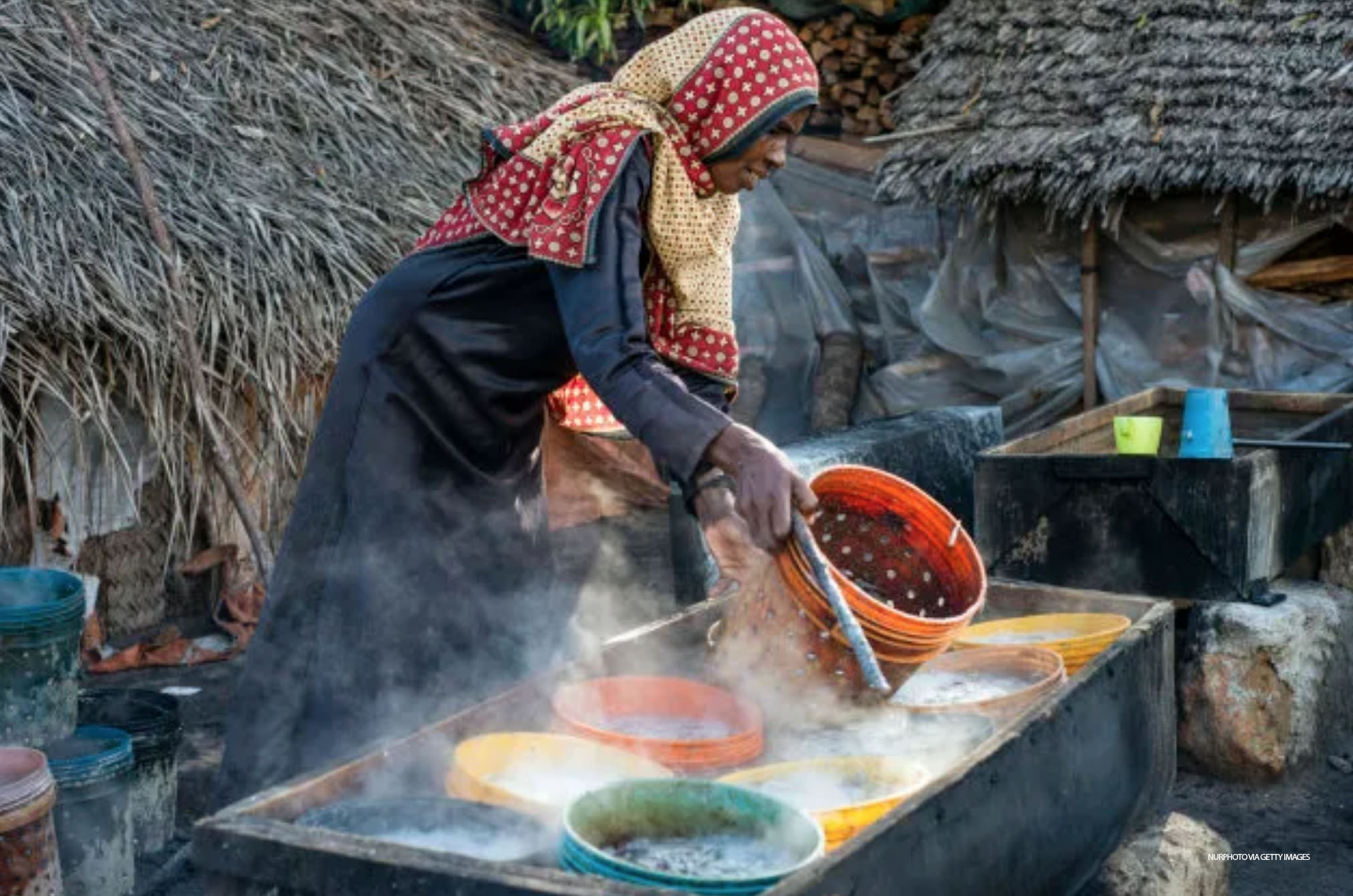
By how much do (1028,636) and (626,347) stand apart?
1397 mm

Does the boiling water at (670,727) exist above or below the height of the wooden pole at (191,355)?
below

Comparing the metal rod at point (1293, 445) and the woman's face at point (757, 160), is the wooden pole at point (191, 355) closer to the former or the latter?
the woman's face at point (757, 160)

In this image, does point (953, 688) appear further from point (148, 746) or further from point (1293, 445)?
point (1293, 445)

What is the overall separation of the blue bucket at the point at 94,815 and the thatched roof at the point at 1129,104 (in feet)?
15.5

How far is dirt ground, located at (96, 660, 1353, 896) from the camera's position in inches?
178

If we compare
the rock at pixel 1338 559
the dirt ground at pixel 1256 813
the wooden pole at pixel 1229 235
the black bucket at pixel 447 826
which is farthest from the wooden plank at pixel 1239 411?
the black bucket at pixel 447 826

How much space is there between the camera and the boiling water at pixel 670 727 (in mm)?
2787

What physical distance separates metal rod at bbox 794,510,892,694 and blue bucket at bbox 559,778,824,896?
13.3 inches

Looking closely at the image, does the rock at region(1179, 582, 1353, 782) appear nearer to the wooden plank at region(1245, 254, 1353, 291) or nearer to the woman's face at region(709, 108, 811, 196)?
the wooden plank at region(1245, 254, 1353, 291)

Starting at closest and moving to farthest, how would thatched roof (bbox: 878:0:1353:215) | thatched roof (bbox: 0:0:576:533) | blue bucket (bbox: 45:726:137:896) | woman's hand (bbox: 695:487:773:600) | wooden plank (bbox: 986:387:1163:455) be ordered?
woman's hand (bbox: 695:487:773:600) → blue bucket (bbox: 45:726:137:896) → thatched roof (bbox: 0:0:576:533) → wooden plank (bbox: 986:387:1163:455) → thatched roof (bbox: 878:0:1353:215)

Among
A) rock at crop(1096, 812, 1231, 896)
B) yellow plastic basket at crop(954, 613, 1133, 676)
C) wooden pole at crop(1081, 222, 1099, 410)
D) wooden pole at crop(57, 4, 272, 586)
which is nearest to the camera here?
yellow plastic basket at crop(954, 613, 1133, 676)

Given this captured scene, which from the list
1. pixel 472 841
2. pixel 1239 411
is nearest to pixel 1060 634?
pixel 472 841

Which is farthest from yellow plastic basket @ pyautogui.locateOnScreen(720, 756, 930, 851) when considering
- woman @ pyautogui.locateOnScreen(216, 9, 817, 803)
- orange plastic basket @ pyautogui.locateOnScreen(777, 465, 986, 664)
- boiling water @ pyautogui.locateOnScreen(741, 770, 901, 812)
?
woman @ pyautogui.locateOnScreen(216, 9, 817, 803)

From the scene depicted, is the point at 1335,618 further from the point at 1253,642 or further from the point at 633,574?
the point at 633,574
